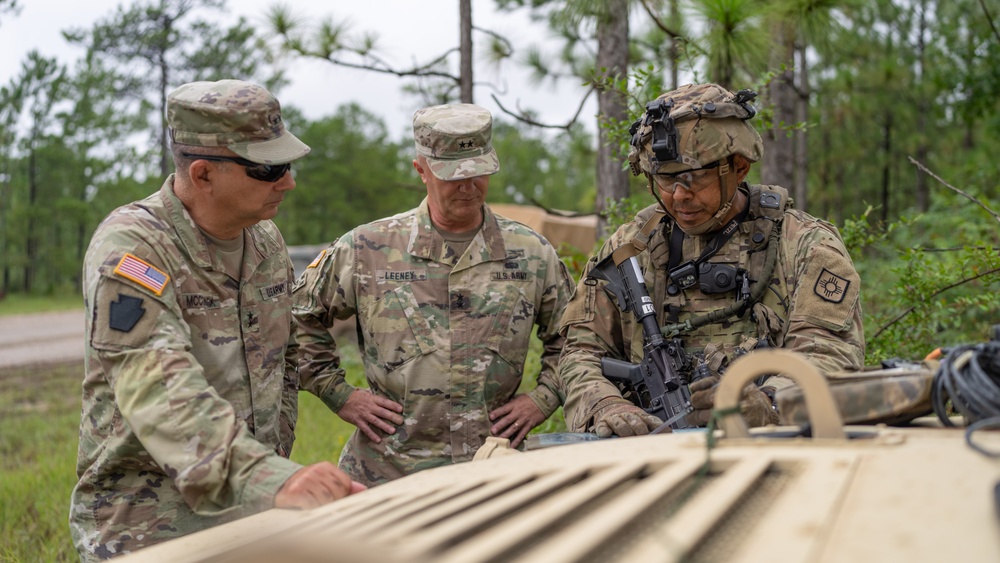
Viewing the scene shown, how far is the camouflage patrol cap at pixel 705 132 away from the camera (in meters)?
3.38

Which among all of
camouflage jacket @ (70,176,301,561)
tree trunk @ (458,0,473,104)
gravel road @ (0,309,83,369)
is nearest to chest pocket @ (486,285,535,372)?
camouflage jacket @ (70,176,301,561)

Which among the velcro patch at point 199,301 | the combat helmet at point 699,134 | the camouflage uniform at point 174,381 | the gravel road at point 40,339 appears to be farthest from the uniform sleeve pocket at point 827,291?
the gravel road at point 40,339

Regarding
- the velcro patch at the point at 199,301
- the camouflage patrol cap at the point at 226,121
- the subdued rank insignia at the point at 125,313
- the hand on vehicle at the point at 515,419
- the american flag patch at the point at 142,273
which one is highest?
the camouflage patrol cap at the point at 226,121

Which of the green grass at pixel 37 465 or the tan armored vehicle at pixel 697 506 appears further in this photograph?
the green grass at pixel 37 465

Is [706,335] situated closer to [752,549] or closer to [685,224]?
[685,224]

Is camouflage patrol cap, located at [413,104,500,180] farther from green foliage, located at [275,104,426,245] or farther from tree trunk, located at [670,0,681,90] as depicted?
green foliage, located at [275,104,426,245]

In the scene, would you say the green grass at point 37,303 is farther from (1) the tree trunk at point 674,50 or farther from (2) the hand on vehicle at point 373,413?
(2) the hand on vehicle at point 373,413

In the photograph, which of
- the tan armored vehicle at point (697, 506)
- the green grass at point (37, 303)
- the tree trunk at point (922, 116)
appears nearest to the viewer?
the tan armored vehicle at point (697, 506)

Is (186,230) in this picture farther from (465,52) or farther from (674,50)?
(674,50)

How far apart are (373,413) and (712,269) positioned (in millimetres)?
1493

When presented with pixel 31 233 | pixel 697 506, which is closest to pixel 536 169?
pixel 31 233

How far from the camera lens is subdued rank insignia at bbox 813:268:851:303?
322 cm

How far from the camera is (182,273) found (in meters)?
2.89

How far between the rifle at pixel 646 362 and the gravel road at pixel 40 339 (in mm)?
12120
